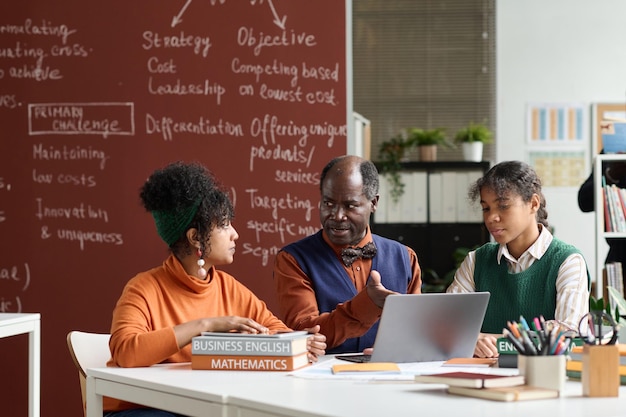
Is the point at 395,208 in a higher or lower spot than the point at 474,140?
lower

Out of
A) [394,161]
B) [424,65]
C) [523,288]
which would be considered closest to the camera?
[523,288]

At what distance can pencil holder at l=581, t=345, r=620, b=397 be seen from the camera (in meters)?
1.68

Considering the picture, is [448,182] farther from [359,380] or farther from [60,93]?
[359,380]

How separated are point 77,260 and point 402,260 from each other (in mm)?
1741

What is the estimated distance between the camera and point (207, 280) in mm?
2449

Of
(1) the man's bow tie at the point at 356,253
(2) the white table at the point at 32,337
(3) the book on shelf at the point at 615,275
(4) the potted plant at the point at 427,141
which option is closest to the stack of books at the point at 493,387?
(1) the man's bow tie at the point at 356,253

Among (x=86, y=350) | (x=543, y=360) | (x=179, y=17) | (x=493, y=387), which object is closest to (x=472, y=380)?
(x=493, y=387)

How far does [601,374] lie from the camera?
168 centimetres

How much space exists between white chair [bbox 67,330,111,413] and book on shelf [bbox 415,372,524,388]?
3.38ft

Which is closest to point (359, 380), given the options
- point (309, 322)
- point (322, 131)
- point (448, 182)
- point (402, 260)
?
point (309, 322)

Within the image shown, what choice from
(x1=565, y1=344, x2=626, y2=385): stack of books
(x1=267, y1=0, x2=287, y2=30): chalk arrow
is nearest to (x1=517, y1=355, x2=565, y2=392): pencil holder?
(x1=565, y1=344, x2=626, y2=385): stack of books

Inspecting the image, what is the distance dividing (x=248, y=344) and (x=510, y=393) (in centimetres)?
64

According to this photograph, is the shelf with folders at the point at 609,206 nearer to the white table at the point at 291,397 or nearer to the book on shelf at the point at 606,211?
the book on shelf at the point at 606,211

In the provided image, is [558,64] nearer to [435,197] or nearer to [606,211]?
[435,197]
